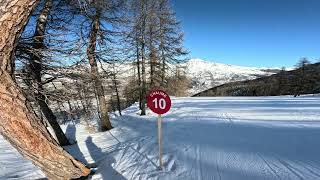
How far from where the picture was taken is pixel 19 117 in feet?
20.7

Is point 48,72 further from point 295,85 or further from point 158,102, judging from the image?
point 295,85

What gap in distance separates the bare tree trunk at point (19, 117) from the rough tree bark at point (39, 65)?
2809 mm

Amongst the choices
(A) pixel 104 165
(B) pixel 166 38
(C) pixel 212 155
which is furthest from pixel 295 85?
(A) pixel 104 165

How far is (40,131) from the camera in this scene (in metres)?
6.70

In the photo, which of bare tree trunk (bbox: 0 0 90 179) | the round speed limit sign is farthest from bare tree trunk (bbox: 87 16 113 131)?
bare tree trunk (bbox: 0 0 90 179)

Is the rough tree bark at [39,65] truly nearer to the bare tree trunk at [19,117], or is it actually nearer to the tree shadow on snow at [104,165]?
the tree shadow on snow at [104,165]

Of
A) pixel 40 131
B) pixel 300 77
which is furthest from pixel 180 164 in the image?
pixel 300 77

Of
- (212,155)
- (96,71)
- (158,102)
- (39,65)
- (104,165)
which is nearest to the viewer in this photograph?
(158,102)

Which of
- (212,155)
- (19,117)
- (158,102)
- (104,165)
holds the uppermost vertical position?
(158,102)

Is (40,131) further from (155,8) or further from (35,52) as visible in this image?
(155,8)

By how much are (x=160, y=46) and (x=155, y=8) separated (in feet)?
10.1

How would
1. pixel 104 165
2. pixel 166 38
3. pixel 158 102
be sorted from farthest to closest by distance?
pixel 166 38 → pixel 104 165 → pixel 158 102

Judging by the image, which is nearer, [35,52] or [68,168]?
[68,168]

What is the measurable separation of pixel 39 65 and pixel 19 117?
4248 millimetres
